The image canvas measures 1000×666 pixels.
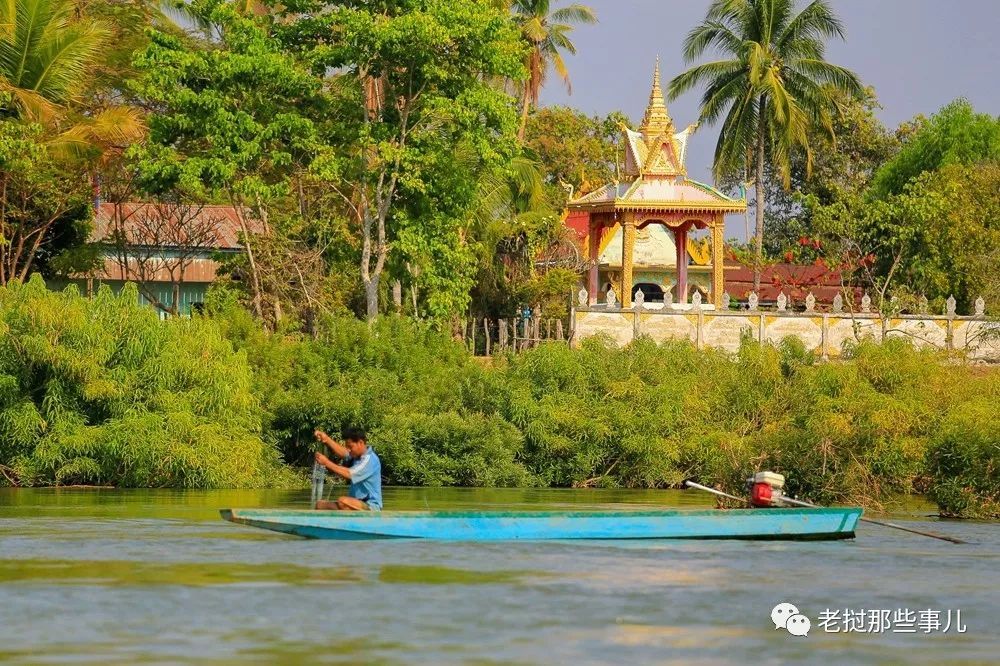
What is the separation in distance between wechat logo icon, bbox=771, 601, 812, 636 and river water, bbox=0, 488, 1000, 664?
0.13m

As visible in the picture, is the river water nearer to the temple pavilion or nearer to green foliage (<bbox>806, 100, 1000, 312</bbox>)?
the temple pavilion

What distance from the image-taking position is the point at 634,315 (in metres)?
39.1

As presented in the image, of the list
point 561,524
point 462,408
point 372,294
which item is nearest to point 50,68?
point 372,294

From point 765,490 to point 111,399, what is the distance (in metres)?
12.4

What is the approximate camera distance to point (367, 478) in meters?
19.4

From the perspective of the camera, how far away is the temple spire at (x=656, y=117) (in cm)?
4350

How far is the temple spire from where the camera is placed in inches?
1713

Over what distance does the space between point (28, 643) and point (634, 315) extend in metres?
27.3

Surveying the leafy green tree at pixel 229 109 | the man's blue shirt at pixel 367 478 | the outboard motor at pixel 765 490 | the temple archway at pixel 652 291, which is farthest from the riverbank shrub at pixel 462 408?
the temple archway at pixel 652 291

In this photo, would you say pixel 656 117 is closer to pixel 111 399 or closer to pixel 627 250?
pixel 627 250

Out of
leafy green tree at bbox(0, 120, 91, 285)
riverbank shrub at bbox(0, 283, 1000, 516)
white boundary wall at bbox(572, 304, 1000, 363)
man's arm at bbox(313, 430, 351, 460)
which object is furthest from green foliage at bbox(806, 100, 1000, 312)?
man's arm at bbox(313, 430, 351, 460)

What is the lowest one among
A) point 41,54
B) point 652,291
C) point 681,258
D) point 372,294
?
point 372,294

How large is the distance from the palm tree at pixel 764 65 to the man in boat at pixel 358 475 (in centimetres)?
3155

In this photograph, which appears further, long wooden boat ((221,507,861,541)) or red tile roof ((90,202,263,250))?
red tile roof ((90,202,263,250))
